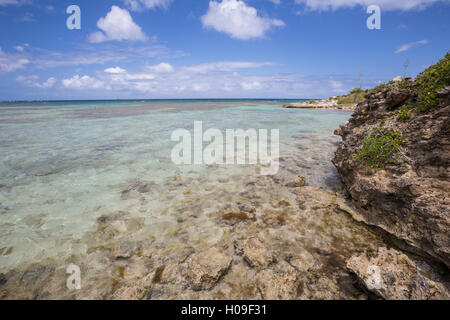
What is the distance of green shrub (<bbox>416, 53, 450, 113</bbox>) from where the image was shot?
14.8ft

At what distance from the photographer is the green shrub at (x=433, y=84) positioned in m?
4.50

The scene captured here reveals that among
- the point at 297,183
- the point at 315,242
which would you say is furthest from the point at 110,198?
the point at 297,183

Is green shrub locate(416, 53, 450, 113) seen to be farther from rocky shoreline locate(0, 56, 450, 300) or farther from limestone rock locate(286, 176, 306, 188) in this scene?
limestone rock locate(286, 176, 306, 188)

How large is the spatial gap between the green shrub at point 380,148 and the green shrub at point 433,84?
2.75ft

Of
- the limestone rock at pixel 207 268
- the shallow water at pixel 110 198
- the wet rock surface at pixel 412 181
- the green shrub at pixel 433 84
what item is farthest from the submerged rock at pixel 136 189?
the green shrub at pixel 433 84

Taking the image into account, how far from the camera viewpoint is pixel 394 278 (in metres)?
2.99

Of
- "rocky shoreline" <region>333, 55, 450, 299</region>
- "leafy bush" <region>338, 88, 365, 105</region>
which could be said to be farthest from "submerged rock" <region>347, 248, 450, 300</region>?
"leafy bush" <region>338, 88, 365, 105</region>

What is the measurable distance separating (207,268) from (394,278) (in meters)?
2.84

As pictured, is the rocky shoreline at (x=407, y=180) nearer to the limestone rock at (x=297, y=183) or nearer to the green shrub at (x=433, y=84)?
the green shrub at (x=433, y=84)

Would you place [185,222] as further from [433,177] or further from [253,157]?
[253,157]

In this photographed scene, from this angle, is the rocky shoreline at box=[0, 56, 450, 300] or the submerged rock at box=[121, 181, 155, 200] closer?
the rocky shoreline at box=[0, 56, 450, 300]

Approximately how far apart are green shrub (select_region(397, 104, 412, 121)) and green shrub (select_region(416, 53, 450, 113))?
23cm
